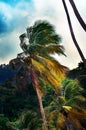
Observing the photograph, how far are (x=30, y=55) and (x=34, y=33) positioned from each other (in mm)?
1998

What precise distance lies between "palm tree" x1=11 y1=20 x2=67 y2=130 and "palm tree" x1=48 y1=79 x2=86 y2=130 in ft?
28.8

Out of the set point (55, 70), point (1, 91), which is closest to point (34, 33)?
point (55, 70)

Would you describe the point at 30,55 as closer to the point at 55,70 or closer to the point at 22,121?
the point at 55,70

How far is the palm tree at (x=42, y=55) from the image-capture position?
29125 mm

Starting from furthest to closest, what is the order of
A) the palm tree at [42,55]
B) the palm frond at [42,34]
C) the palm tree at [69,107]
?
the palm tree at [69,107], the palm frond at [42,34], the palm tree at [42,55]

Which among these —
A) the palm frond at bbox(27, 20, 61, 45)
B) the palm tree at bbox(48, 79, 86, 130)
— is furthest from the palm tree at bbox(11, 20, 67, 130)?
the palm tree at bbox(48, 79, 86, 130)

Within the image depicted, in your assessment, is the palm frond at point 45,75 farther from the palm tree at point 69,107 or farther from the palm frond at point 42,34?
the palm tree at point 69,107

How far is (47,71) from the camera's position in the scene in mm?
29672

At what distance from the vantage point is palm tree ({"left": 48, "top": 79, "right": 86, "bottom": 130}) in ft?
127

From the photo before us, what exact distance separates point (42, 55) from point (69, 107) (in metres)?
9.75

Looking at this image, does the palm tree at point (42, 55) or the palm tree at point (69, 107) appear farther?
the palm tree at point (69, 107)

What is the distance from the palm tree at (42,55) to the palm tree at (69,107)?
28.8 ft

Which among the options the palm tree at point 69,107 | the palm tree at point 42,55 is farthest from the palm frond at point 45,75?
the palm tree at point 69,107

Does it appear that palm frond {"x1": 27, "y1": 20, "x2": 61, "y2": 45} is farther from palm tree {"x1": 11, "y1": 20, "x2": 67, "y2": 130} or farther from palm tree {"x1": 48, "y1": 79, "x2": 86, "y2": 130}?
palm tree {"x1": 48, "y1": 79, "x2": 86, "y2": 130}
